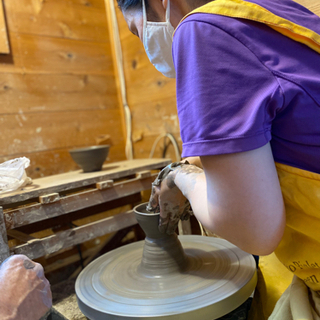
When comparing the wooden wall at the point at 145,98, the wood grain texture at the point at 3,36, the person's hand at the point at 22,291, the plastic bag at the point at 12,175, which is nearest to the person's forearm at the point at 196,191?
the person's hand at the point at 22,291

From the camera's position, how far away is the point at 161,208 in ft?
3.15

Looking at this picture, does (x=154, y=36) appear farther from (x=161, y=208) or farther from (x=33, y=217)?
(x=33, y=217)

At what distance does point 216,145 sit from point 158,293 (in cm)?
59

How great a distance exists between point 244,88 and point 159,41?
18.3 inches

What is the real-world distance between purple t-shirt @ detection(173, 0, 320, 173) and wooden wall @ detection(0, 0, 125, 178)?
66.8 inches

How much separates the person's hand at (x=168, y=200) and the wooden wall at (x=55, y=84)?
1.36 m

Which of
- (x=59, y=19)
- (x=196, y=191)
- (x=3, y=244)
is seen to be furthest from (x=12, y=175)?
(x=59, y=19)

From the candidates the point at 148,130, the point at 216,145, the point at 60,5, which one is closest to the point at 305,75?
the point at 216,145

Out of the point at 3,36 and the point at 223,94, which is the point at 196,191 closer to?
the point at 223,94

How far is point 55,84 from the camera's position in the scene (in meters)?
2.16

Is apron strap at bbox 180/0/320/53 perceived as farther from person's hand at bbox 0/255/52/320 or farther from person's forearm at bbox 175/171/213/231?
person's hand at bbox 0/255/52/320

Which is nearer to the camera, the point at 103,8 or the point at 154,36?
the point at 154,36

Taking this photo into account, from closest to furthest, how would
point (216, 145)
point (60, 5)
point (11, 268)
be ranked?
point (216, 145) < point (11, 268) < point (60, 5)

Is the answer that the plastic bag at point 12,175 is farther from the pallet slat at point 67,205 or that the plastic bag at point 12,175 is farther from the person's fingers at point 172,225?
the person's fingers at point 172,225
